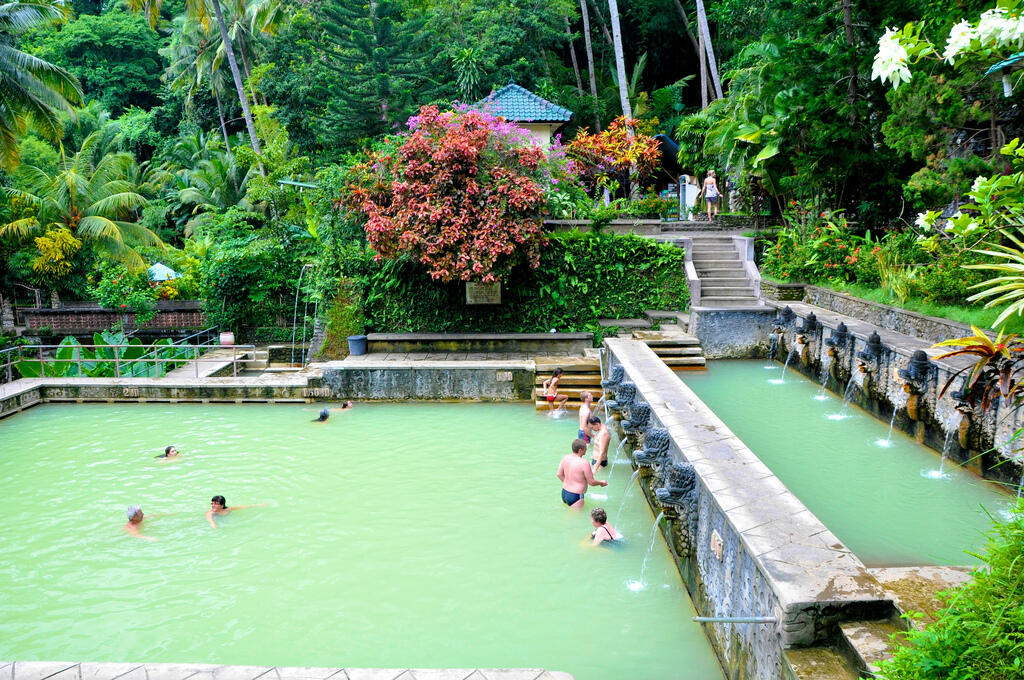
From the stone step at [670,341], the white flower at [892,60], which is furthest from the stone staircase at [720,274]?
the white flower at [892,60]

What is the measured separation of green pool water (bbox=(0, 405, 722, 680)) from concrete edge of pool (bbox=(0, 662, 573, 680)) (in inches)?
36.4

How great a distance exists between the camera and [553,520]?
→ 808 centimetres

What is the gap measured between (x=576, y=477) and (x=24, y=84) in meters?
16.8

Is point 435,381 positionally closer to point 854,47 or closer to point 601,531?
point 601,531

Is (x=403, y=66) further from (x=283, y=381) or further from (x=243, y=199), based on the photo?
(x=283, y=381)

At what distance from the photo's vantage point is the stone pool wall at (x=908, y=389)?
8195 mm

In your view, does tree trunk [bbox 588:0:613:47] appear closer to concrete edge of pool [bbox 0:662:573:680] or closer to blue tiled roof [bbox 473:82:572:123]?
blue tiled roof [bbox 473:82:572:123]

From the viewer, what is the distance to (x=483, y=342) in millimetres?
14961

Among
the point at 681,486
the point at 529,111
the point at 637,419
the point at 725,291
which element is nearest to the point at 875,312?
the point at 725,291

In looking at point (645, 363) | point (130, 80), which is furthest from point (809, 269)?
point (130, 80)

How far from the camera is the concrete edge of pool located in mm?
4609

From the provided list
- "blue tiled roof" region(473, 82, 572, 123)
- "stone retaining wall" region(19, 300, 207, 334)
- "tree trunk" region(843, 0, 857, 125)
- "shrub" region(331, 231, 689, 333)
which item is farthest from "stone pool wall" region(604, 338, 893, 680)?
"blue tiled roof" region(473, 82, 572, 123)

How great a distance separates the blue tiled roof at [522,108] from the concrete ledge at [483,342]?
874 cm

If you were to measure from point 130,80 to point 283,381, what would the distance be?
31.3m
